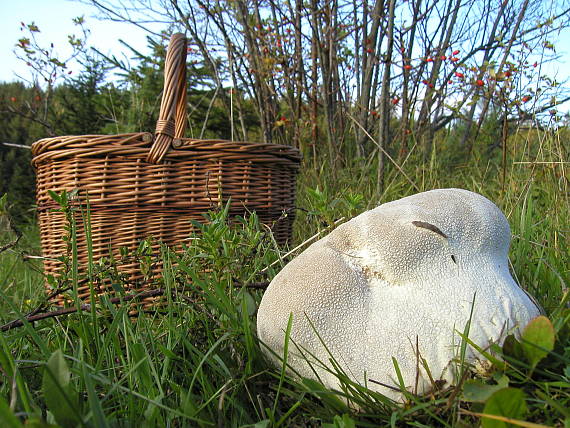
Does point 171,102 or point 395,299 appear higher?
point 171,102

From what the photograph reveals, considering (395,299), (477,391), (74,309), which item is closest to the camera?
(477,391)

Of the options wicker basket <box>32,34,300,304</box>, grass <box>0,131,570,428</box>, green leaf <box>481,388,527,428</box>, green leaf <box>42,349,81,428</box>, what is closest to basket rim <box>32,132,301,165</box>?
wicker basket <box>32,34,300,304</box>

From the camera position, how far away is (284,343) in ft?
2.47

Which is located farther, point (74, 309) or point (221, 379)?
point (74, 309)

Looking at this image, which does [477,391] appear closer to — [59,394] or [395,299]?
[395,299]

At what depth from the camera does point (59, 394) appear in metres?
0.52

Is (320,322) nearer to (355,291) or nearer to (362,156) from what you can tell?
(355,291)

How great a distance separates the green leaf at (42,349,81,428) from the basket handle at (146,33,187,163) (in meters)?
1.13

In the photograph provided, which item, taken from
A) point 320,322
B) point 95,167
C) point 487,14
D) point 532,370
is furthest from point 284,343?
point 487,14

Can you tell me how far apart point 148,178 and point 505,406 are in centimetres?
137

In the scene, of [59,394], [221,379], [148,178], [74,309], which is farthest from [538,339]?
[148,178]

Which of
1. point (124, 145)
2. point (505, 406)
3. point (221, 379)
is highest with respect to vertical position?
point (124, 145)

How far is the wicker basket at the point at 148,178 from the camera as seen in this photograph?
159 cm

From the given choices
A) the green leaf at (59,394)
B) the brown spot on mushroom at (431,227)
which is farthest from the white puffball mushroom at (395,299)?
the green leaf at (59,394)
